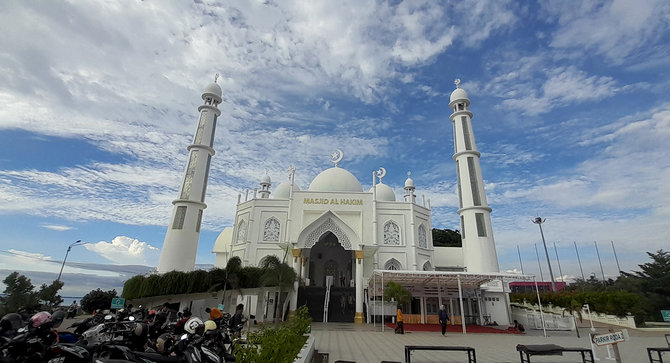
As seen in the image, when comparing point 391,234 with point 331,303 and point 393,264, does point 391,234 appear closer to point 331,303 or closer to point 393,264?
point 393,264

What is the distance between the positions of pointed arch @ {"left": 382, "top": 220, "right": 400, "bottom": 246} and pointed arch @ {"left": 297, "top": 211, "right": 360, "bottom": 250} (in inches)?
110

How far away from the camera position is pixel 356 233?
69.6 feet

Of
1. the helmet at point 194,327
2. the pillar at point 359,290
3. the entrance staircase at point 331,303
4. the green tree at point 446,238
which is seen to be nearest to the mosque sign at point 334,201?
the pillar at point 359,290

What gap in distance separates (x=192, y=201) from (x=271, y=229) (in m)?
5.55

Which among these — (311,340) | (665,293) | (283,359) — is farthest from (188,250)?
(665,293)

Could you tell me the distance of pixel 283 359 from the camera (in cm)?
361

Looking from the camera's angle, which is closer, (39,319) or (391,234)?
(39,319)

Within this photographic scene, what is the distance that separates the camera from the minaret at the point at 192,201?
68.6ft

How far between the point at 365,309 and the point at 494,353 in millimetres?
12066

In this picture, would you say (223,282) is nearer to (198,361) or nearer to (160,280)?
(160,280)

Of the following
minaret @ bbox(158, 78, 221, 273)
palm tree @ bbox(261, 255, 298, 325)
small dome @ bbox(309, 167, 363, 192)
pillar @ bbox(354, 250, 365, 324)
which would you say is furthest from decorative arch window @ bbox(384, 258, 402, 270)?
minaret @ bbox(158, 78, 221, 273)

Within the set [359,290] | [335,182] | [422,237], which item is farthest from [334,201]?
[422,237]

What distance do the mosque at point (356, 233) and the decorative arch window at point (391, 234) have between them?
69 millimetres

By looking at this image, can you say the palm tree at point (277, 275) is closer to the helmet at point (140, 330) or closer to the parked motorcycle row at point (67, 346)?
the helmet at point (140, 330)
